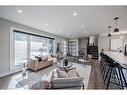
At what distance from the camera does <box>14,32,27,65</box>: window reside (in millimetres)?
5304

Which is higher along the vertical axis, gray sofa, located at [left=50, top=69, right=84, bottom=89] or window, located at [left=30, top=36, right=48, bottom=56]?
window, located at [left=30, top=36, right=48, bottom=56]

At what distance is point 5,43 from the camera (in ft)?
14.4

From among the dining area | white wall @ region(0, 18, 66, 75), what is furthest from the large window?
the dining area

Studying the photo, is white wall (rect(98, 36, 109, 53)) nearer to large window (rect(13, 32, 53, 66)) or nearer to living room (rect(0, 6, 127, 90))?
living room (rect(0, 6, 127, 90))

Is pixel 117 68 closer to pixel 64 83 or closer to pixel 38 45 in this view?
pixel 64 83

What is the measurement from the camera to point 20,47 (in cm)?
568

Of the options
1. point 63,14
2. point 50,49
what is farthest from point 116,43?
point 63,14

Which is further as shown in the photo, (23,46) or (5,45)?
(23,46)

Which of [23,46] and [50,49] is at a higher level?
[23,46]

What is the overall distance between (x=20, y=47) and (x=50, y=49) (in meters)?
3.87
